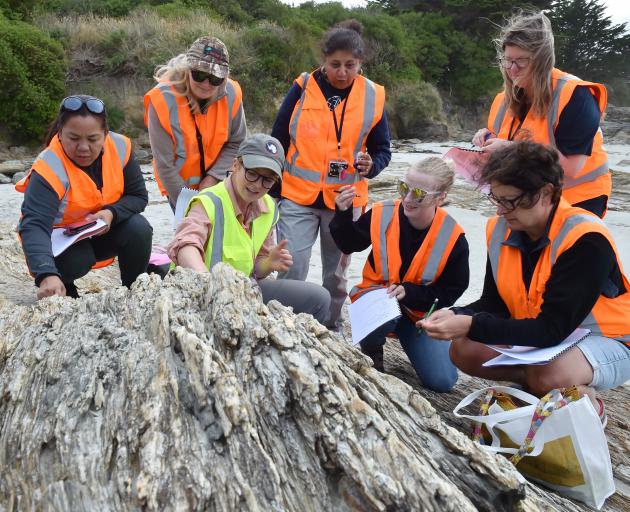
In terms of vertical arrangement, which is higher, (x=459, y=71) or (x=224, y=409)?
(x=224, y=409)

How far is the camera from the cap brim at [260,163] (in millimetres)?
3010

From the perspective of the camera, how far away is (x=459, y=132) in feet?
92.1

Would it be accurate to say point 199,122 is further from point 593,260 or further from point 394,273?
point 593,260

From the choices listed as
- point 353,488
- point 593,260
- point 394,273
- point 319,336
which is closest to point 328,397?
point 353,488

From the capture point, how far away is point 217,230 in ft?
10.1

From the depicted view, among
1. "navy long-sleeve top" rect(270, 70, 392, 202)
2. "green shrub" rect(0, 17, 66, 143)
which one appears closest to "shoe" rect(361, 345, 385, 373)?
"navy long-sleeve top" rect(270, 70, 392, 202)

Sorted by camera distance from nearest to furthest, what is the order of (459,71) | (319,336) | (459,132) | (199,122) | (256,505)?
(256,505)
(319,336)
(199,122)
(459,132)
(459,71)

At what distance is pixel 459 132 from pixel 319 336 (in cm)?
2741

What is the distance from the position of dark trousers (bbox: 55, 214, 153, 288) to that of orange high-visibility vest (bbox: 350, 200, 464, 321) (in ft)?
4.77

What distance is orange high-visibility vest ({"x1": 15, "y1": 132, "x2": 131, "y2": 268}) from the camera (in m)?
3.53

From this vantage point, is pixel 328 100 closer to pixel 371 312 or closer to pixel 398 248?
pixel 398 248

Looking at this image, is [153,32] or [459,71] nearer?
[153,32]

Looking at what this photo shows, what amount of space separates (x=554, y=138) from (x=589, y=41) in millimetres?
40545

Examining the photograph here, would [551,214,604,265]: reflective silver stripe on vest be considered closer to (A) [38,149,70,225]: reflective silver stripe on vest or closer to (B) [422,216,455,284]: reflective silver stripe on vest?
(B) [422,216,455,284]: reflective silver stripe on vest
